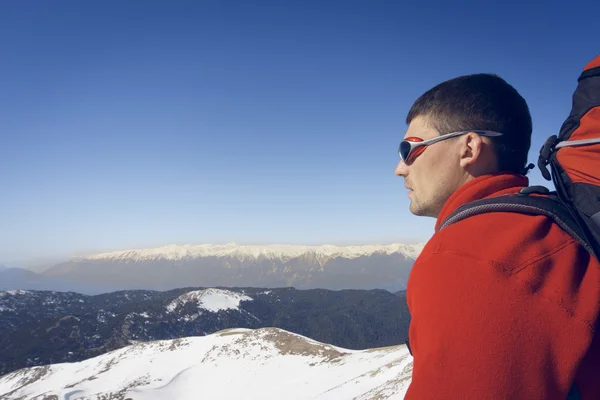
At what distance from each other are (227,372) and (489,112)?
6243cm

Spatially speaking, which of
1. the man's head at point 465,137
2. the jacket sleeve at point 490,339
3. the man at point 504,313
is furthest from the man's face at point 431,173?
the jacket sleeve at point 490,339

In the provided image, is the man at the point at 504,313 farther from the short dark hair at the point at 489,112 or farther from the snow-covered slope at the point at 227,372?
the snow-covered slope at the point at 227,372

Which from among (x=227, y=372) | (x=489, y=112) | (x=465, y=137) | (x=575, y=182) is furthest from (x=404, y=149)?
(x=227, y=372)

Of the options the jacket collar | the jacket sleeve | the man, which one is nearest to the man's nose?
the jacket collar

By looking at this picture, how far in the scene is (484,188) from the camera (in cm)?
214

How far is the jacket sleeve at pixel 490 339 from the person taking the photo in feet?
4.54

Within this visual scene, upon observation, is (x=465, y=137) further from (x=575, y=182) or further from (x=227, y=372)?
(x=227, y=372)

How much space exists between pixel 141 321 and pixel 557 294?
690ft

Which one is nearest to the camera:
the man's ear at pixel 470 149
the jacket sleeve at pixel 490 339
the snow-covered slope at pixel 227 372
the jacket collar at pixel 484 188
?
the jacket sleeve at pixel 490 339

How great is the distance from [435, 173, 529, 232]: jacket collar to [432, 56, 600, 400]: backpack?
12 centimetres

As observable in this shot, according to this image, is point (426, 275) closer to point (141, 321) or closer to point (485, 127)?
point (485, 127)

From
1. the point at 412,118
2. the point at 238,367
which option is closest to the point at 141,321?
the point at 238,367

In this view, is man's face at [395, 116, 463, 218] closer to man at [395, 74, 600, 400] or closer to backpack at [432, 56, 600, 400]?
backpack at [432, 56, 600, 400]

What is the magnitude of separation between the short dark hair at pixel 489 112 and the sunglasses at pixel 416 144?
5 centimetres
